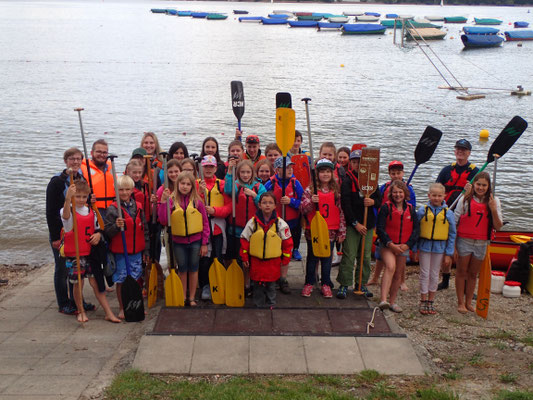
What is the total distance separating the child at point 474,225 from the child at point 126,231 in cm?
388

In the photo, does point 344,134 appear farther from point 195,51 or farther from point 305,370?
point 195,51

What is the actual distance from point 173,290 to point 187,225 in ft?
2.69

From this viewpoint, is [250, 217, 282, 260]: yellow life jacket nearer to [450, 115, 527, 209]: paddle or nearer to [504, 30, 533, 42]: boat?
[450, 115, 527, 209]: paddle

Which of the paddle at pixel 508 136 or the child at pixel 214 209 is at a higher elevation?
the paddle at pixel 508 136

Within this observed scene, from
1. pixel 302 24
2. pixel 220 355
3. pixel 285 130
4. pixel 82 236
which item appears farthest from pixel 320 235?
pixel 302 24

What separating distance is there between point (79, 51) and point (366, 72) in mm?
31597

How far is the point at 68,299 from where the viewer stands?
716cm

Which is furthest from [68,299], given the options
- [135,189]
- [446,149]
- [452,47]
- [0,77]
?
[452,47]

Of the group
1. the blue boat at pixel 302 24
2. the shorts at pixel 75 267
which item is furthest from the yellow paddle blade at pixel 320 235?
the blue boat at pixel 302 24

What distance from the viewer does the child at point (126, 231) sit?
672 cm

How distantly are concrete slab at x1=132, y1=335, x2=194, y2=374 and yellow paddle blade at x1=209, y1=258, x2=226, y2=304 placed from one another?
1142mm

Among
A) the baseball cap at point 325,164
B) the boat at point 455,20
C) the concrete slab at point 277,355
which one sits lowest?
the concrete slab at point 277,355

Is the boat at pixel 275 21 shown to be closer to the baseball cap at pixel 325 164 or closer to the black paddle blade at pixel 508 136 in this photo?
the black paddle blade at pixel 508 136

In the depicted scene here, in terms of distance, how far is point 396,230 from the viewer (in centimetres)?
707
